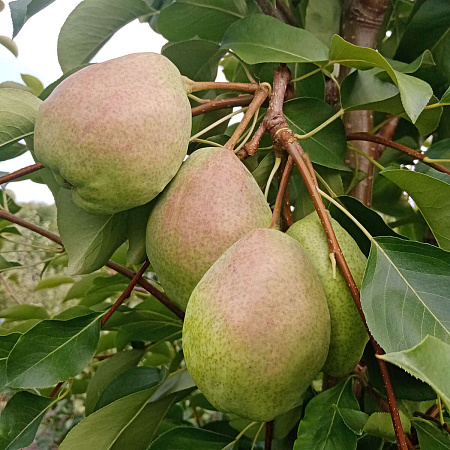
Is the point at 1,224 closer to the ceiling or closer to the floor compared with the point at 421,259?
closer to the floor

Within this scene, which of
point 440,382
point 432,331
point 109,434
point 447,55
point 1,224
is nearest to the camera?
point 440,382

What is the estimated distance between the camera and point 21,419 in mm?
788

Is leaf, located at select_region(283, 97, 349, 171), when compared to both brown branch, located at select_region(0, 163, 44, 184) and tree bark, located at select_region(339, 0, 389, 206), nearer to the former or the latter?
tree bark, located at select_region(339, 0, 389, 206)

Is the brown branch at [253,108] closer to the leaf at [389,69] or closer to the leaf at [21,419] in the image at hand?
the leaf at [389,69]

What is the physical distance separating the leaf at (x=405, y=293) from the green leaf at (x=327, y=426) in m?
0.12

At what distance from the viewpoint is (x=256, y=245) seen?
56 cm

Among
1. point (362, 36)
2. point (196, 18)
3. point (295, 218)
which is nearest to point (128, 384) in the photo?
point (295, 218)

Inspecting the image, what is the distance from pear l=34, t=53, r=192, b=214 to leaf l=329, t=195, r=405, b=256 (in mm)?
239

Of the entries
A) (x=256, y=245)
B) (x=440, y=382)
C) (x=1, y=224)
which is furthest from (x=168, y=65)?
(x=1, y=224)

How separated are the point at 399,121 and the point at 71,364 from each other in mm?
747

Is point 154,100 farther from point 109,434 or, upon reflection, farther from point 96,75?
point 109,434

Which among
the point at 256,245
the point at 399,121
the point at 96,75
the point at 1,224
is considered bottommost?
the point at 1,224

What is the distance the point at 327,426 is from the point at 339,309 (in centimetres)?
13

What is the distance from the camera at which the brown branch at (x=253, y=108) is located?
70cm
